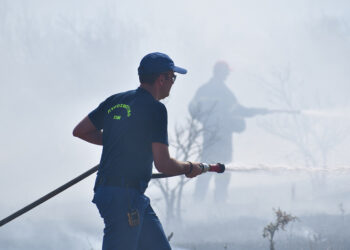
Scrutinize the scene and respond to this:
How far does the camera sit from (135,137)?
372cm

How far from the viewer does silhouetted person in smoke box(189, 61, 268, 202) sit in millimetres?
20047

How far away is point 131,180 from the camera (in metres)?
3.74

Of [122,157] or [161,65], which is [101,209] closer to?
[122,157]

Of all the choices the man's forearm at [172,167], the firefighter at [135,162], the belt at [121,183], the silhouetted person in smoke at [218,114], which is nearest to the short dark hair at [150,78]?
the firefighter at [135,162]

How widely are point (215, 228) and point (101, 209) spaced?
14.3 metres

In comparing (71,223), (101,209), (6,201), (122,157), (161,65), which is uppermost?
(161,65)

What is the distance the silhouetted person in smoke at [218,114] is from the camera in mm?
20047

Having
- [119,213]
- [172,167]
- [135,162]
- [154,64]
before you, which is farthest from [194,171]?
[154,64]

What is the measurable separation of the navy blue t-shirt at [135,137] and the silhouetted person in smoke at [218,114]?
52.8 feet

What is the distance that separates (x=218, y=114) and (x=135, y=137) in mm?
17043

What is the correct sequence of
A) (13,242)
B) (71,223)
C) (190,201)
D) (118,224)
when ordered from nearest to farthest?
1. (118,224)
2. (13,242)
3. (71,223)
4. (190,201)

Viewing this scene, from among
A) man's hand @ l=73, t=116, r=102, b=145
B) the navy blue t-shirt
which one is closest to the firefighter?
the navy blue t-shirt

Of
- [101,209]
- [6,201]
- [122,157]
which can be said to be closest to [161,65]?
[122,157]

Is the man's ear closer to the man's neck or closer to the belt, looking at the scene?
the man's neck
